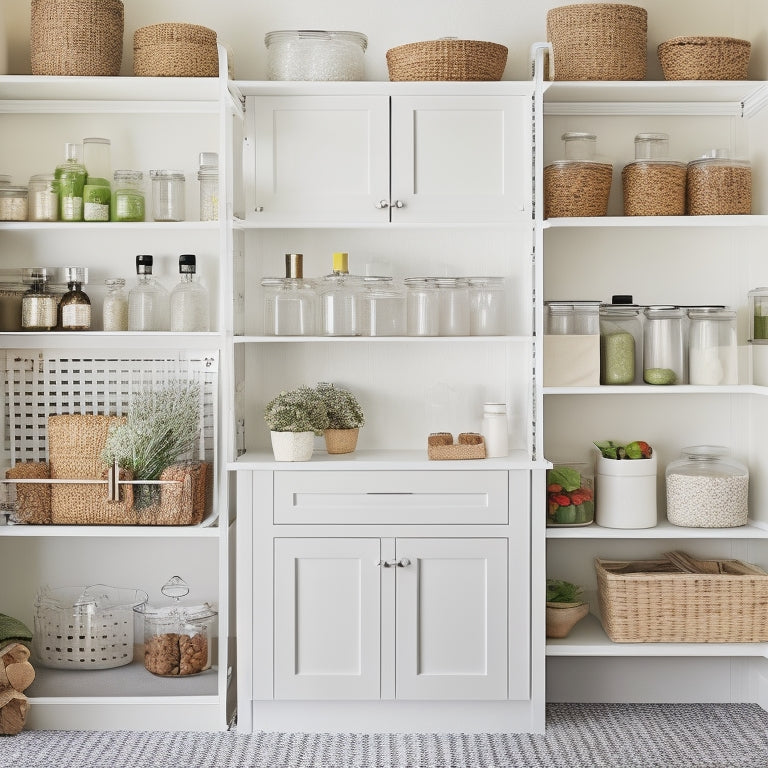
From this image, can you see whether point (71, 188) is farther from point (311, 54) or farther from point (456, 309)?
point (456, 309)

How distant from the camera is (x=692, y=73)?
2879mm

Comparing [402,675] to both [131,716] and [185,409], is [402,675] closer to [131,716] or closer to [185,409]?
[131,716]

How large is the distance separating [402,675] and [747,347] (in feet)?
5.19

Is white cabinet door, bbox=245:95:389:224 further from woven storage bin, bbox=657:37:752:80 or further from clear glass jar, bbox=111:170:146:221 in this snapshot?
woven storage bin, bbox=657:37:752:80

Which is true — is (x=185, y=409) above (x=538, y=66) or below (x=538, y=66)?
below

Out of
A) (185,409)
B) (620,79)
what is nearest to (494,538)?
(185,409)

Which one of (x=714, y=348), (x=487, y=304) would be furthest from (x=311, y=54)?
(x=714, y=348)

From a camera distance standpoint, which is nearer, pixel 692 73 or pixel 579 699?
pixel 692 73

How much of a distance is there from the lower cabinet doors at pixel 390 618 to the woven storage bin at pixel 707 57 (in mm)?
1616

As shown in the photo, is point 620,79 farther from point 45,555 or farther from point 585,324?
point 45,555

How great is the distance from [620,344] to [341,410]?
36.7 inches

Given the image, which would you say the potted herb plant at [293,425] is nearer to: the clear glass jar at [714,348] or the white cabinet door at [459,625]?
the white cabinet door at [459,625]

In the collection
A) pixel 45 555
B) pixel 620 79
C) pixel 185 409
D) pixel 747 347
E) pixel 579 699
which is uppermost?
pixel 620 79

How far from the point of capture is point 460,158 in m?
2.92
